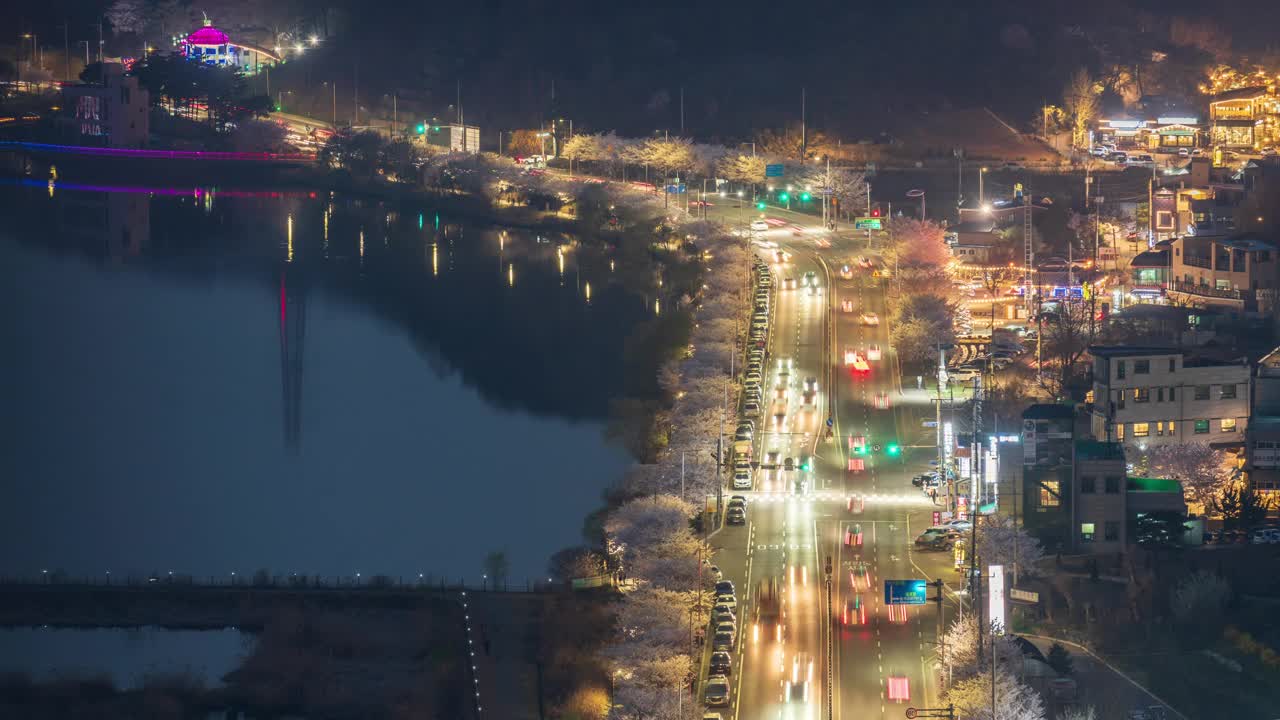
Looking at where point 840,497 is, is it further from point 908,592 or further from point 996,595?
point 996,595

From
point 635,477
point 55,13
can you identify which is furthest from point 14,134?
point 635,477

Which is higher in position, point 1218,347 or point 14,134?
point 14,134

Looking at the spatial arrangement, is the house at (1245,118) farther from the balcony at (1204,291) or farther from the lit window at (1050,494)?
the lit window at (1050,494)

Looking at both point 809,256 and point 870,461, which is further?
point 809,256

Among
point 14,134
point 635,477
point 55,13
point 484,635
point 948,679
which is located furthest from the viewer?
point 55,13

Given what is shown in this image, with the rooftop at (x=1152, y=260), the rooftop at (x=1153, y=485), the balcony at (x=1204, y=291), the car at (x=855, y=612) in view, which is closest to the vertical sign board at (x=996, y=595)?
the car at (x=855, y=612)

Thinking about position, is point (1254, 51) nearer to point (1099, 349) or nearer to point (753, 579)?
point (1099, 349)

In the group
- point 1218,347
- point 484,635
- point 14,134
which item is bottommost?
point 484,635
